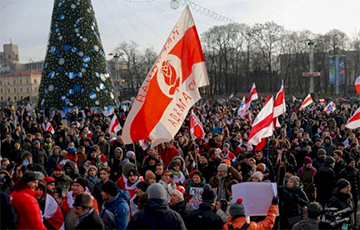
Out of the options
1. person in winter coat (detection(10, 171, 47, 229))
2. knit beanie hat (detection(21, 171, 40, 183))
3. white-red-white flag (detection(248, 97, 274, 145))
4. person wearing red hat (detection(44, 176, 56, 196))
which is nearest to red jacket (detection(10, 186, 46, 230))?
person in winter coat (detection(10, 171, 47, 229))

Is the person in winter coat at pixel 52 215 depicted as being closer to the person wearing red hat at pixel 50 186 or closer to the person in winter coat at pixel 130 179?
the person wearing red hat at pixel 50 186

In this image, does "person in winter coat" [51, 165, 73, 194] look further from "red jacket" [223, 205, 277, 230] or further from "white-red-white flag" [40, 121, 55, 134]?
"white-red-white flag" [40, 121, 55, 134]

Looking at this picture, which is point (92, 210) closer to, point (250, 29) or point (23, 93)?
point (250, 29)

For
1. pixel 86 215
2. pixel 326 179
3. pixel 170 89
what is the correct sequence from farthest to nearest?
pixel 326 179 < pixel 170 89 < pixel 86 215

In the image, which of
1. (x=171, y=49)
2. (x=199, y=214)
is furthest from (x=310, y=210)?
(x=171, y=49)

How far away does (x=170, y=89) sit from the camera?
20.4 feet

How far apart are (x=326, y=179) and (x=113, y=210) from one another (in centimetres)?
419

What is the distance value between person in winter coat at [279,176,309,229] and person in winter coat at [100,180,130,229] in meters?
2.22

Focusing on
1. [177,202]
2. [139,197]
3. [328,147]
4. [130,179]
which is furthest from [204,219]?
[328,147]

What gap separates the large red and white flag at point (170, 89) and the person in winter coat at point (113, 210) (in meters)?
0.85

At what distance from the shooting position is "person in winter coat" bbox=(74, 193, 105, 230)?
4344mm

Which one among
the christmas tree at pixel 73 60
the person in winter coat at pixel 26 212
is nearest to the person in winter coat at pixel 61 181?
the person in winter coat at pixel 26 212

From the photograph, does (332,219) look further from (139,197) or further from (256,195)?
(139,197)

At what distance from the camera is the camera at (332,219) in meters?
4.82
